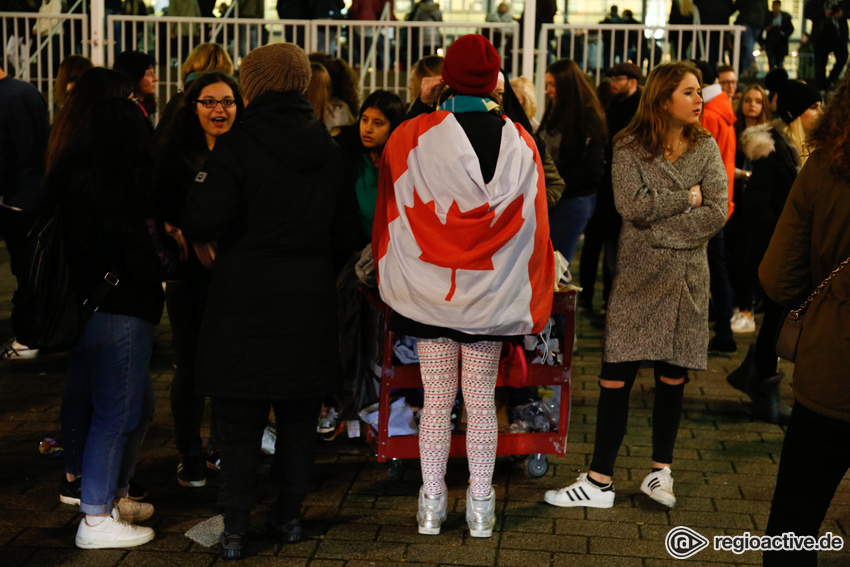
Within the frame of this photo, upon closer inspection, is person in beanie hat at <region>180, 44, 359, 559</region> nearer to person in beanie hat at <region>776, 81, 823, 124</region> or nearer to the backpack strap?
the backpack strap

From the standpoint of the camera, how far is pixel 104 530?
12.7ft

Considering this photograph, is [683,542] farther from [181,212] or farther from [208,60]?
[208,60]

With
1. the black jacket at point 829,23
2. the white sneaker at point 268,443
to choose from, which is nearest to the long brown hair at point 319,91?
the white sneaker at point 268,443

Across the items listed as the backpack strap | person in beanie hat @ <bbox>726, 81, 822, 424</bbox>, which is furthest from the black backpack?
person in beanie hat @ <bbox>726, 81, 822, 424</bbox>

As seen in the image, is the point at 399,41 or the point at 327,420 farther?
the point at 399,41

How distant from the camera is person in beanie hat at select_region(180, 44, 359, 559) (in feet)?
11.7

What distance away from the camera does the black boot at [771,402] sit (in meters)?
5.61

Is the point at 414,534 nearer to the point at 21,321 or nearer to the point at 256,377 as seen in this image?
the point at 256,377

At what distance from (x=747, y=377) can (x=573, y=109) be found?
2.06 metres

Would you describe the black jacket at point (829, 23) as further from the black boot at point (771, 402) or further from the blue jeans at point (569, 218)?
the black boot at point (771, 402)

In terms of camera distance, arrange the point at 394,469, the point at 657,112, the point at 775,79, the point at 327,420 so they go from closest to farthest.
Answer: the point at 657,112 → the point at 394,469 → the point at 327,420 → the point at 775,79

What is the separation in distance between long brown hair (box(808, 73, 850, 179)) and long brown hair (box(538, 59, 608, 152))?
3.63 m

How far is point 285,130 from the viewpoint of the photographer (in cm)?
360

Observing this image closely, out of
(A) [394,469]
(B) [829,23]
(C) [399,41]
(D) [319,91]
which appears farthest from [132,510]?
(B) [829,23]
